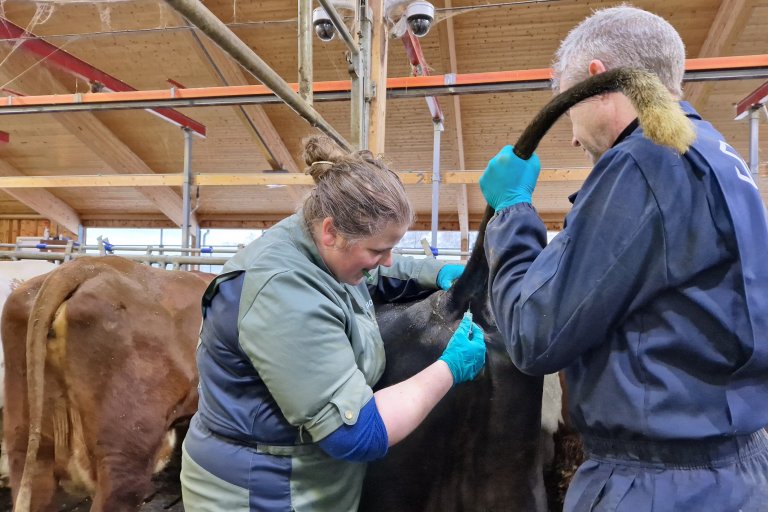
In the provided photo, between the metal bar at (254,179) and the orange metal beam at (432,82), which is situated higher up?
the orange metal beam at (432,82)

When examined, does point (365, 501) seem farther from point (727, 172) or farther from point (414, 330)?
point (727, 172)

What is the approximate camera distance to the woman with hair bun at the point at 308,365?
105 cm

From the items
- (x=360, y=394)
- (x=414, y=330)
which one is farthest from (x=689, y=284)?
(x=414, y=330)

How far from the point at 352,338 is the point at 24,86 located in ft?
29.7

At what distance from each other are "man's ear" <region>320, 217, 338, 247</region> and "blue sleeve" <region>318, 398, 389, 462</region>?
14.8 inches

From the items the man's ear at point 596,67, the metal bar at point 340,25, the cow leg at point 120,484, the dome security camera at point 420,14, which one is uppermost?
the dome security camera at point 420,14

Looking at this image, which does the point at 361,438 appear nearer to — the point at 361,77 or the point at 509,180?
the point at 509,180

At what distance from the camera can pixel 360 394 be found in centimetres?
107

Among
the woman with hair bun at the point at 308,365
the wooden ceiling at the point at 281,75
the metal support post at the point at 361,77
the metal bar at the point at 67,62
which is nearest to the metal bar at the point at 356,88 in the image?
the metal support post at the point at 361,77

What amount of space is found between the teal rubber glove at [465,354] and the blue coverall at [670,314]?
0.44 meters

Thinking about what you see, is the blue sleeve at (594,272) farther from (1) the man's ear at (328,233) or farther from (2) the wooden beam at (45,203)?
(2) the wooden beam at (45,203)

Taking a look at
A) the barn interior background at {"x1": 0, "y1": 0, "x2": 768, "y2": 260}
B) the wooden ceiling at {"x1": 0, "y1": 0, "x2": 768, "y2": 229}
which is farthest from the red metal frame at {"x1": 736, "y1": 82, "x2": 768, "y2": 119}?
the wooden ceiling at {"x1": 0, "y1": 0, "x2": 768, "y2": 229}

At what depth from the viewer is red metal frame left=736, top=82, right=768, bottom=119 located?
435cm

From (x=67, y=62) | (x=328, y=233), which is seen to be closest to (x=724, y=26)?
(x=328, y=233)
